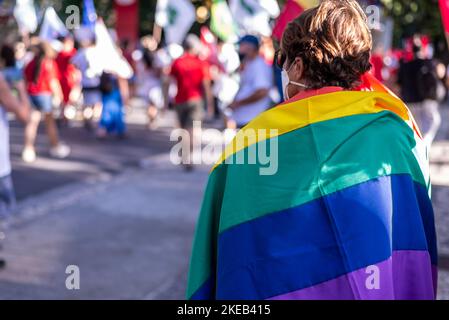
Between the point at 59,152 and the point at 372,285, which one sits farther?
the point at 59,152

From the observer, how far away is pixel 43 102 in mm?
11742

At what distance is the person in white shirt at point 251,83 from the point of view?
26.9ft

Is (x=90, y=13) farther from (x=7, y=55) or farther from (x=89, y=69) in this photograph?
(x=7, y=55)

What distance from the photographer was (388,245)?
2203mm

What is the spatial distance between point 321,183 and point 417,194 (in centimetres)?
34

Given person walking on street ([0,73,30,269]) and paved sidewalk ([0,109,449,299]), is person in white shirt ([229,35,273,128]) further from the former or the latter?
person walking on street ([0,73,30,269])

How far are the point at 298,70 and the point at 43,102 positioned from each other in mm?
9843

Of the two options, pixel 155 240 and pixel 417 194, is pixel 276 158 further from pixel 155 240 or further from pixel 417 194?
pixel 155 240

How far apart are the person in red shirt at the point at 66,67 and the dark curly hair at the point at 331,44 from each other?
43.5ft

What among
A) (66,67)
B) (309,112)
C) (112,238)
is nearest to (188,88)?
(112,238)

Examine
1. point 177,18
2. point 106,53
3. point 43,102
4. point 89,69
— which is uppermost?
point 177,18

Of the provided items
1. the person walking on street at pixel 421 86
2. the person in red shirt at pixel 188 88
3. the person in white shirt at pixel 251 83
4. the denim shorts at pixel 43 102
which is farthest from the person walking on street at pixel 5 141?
the person walking on street at pixel 421 86

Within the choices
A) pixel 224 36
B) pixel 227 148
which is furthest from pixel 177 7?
pixel 227 148

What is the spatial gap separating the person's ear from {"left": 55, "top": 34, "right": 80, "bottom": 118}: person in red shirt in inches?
520
